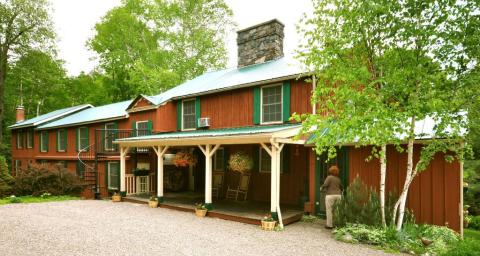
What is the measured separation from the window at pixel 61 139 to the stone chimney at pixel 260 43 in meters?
14.4

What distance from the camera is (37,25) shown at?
23.8m

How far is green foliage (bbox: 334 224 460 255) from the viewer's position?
19.7 ft

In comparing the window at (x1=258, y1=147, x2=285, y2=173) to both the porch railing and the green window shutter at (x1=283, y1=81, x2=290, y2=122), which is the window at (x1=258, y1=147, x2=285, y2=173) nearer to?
the green window shutter at (x1=283, y1=81, x2=290, y2=122)

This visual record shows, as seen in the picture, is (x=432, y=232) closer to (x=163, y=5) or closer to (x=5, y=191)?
(x=5, y=191)

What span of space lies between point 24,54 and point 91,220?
22564 millimetres

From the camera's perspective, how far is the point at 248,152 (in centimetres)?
1151

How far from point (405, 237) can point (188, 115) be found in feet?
32.5

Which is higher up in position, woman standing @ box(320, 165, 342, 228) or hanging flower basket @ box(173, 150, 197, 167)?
hanging flower basket @ box(173, 150, 197, 167)

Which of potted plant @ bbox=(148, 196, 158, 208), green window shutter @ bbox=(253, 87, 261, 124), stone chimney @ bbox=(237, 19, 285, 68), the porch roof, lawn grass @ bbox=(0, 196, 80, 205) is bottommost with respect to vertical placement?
lawn grass @ bbox=(0, 196, 80, 205)

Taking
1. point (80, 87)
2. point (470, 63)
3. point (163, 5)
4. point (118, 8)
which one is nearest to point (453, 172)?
point (470, 63)

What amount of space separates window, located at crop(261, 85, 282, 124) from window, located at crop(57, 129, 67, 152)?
16.4m

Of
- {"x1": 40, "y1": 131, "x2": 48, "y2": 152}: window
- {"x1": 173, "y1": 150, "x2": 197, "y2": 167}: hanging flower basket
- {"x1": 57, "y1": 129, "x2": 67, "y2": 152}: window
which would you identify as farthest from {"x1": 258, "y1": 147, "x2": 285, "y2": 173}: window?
{"x1": 40, "y1": 131, "x2": 48, "y2": 152}: window

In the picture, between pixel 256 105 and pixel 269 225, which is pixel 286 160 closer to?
pixel 256 105

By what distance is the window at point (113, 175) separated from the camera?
1502 centimetres
